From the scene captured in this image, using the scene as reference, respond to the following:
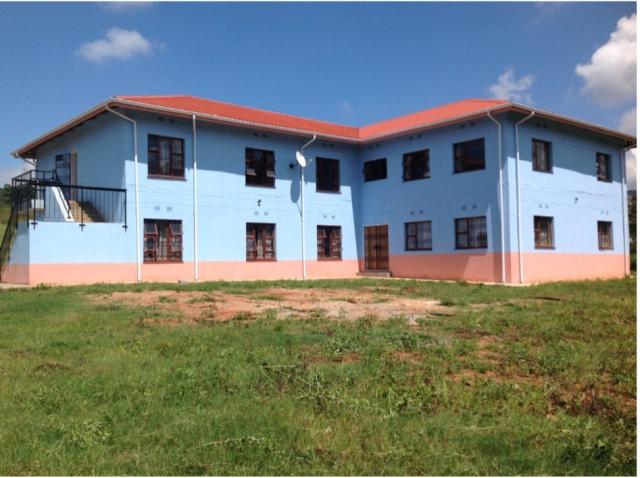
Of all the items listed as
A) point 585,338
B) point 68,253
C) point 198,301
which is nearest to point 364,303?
point 198,301

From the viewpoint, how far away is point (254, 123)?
19766 millimetres

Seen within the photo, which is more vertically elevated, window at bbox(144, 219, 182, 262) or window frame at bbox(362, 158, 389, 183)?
window frame at bbox(362, 158, 389, 183)

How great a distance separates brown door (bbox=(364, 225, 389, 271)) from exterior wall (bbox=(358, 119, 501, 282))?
0.91 feet

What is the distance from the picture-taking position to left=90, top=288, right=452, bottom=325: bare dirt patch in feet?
30.0

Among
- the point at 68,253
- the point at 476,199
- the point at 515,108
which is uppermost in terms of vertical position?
the point at 515,108

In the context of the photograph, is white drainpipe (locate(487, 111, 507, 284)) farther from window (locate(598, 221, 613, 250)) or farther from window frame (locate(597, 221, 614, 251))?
window (locate(598, 221, 613, 250))

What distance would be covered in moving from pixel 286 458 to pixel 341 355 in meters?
2.63

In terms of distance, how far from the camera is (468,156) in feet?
65.5

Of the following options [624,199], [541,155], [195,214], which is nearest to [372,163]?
[541,155]

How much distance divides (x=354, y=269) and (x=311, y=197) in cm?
369

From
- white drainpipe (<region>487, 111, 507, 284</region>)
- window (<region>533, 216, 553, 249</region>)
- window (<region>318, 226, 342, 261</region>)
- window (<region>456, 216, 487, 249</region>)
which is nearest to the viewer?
white drainpipe (<region>487, 111, 507, 284</region>)

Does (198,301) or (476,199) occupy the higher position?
(476,199)

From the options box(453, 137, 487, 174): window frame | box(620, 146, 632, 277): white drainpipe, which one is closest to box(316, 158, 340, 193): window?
box(453, 137, 487, 174): window frame

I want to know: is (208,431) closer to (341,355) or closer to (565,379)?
(341,355)
